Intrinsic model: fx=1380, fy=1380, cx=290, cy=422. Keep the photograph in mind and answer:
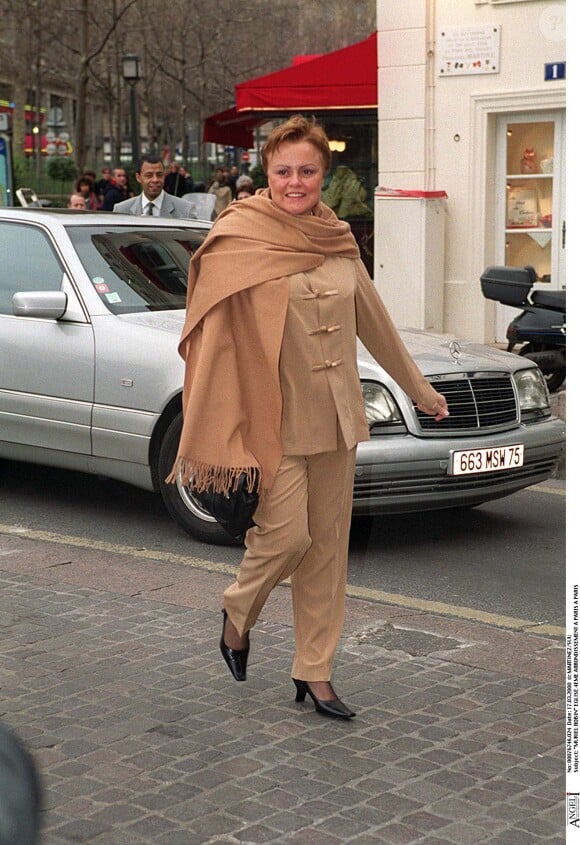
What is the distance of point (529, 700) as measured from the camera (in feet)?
15.0

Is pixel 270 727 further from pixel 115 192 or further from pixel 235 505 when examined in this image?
pixel 115 192

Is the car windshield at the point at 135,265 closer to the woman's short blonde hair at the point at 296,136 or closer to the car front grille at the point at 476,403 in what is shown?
the car front grille at the point at 476,403

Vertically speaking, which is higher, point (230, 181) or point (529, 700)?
point (230, 181)

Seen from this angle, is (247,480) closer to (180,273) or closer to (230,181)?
(180,273)

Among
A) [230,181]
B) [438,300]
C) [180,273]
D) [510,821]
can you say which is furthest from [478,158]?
[230,181]

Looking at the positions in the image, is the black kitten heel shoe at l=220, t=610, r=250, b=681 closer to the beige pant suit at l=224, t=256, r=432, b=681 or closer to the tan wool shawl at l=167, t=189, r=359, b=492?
the beige pant suit at l=224, t=256, r=432, b=681

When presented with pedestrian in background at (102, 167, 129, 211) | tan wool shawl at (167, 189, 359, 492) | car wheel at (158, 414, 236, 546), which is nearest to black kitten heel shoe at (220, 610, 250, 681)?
tan wool shawl at (167, 189, 359, 492)

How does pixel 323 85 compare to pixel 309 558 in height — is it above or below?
above

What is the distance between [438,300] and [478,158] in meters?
1.62

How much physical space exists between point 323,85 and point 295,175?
13.0 m

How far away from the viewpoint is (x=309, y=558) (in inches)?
178

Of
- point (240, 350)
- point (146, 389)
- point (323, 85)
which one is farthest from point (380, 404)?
point (323, 85)

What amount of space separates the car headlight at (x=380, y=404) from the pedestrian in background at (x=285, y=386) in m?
2.02

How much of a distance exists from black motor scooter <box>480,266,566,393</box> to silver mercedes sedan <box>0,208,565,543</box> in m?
2.60
